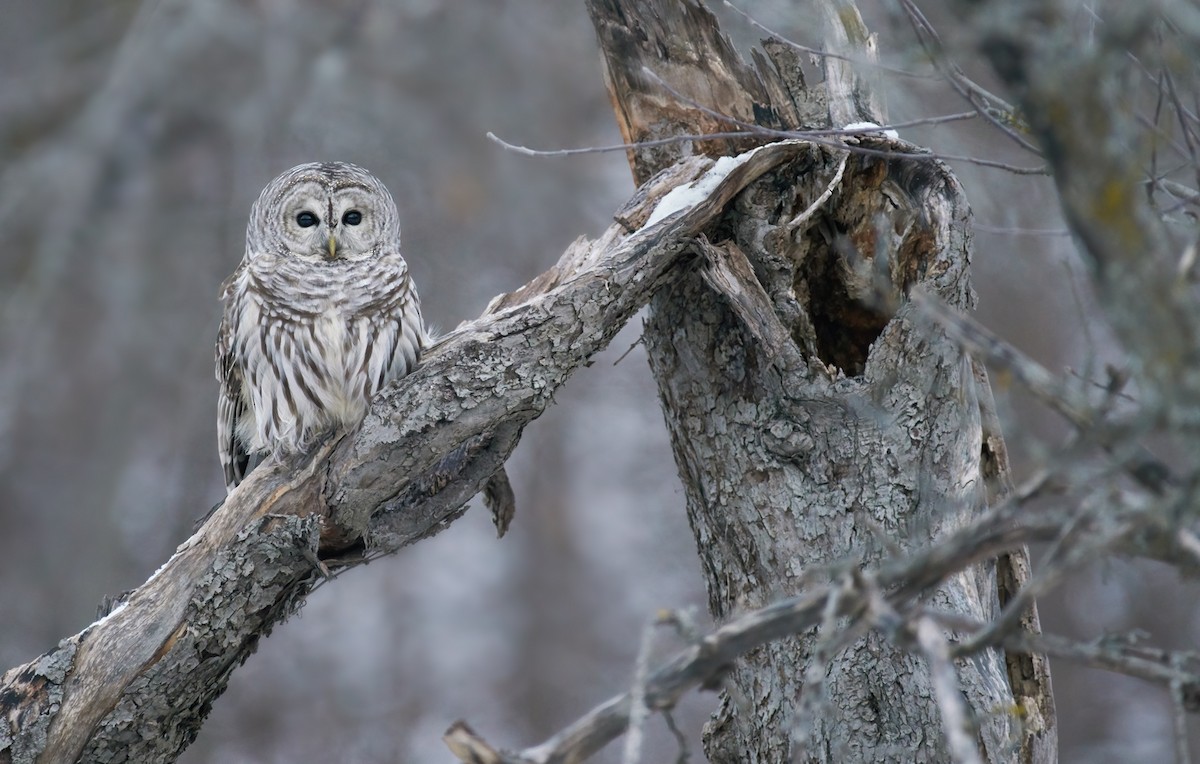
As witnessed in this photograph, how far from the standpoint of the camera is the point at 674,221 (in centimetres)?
351

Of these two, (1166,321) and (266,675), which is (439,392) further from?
(266,675)

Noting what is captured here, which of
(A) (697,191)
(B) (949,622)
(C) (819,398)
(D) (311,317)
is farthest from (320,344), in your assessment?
(B) (949,622)

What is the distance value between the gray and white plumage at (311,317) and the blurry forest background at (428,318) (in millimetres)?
2896

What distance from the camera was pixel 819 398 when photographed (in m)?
3.43

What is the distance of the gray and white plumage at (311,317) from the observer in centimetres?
385

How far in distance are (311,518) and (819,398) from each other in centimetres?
150

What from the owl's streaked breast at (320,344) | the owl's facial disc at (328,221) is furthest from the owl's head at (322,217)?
the owl's streaked breast at (320,344)

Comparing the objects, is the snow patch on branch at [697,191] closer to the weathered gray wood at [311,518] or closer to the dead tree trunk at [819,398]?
the weathered gray wood at [311,518]

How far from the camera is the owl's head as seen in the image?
4168 millimetres

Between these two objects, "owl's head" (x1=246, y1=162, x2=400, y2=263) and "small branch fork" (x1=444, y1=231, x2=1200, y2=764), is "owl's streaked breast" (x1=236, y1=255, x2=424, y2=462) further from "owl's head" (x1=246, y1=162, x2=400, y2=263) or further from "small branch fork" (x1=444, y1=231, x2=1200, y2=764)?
"small branch fork" (x1=444, y1=231, x2=1200, y2=764)

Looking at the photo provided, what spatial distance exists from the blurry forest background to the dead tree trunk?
2801 mm

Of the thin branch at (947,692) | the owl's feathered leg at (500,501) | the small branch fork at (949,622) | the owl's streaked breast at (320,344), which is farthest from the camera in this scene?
the owl's feathered leg at (500,501)

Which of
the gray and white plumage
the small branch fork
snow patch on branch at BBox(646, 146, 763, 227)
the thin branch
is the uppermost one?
the gray and white plumage

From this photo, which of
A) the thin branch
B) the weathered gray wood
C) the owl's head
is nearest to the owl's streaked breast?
the owl's head
